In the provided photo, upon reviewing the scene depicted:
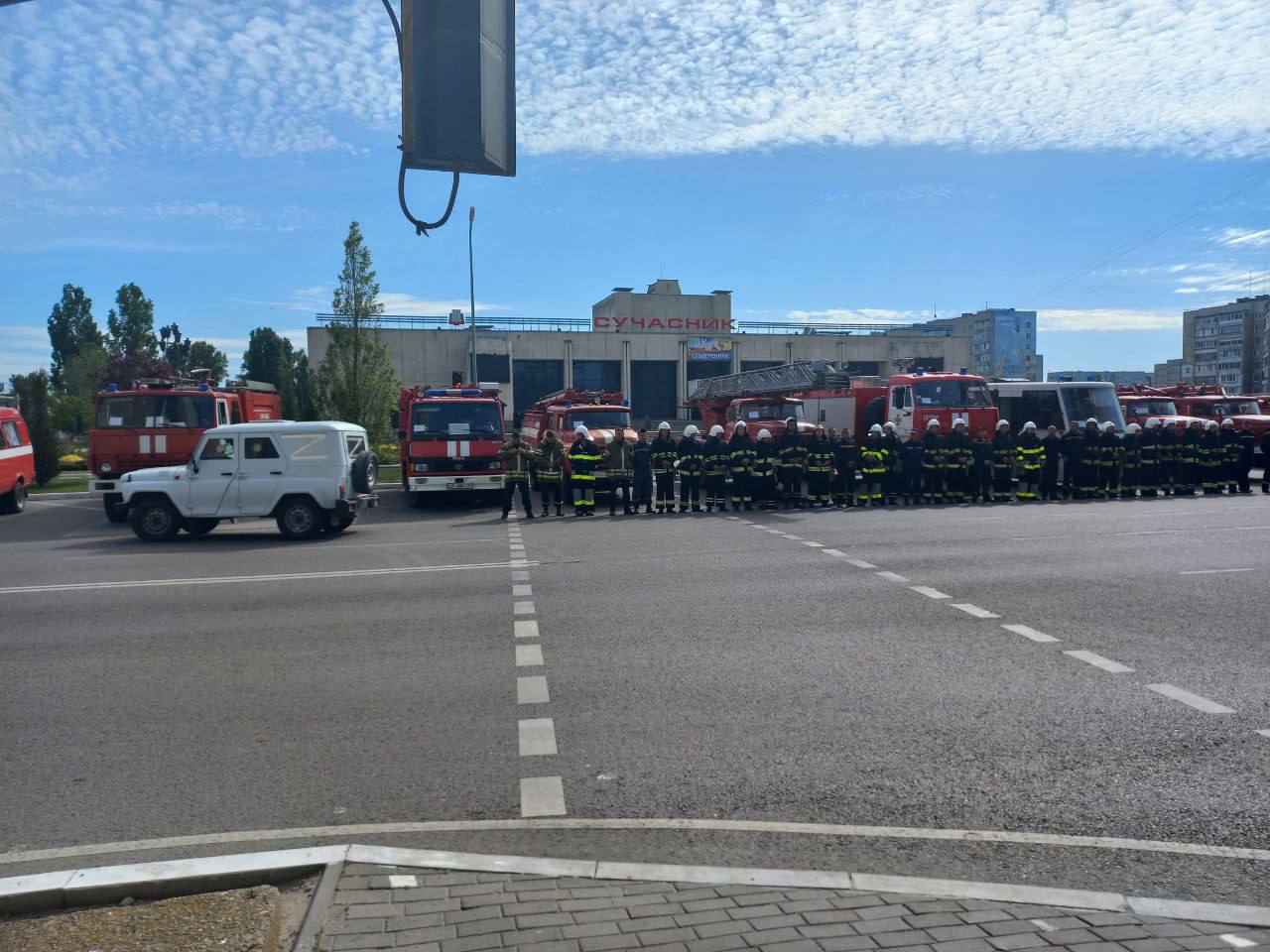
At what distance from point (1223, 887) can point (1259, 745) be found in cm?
197

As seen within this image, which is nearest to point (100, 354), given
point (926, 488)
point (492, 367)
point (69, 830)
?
point (492, 367)

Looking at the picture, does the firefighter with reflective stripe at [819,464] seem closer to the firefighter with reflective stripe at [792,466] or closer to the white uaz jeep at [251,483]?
the firefighter with reflective stripe at [792,466]

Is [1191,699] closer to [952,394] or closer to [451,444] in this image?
[451,444]

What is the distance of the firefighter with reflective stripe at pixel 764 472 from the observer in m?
19.8

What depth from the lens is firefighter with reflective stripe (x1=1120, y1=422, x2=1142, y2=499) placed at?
70.6ft

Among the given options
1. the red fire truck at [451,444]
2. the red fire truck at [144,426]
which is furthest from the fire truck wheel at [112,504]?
the red fire truck at [451,444]

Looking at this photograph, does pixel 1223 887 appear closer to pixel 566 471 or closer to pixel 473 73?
pixel 473 73

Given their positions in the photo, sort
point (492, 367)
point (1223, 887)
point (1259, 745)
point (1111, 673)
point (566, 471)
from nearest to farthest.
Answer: point (1223, 887) → point (1259, 745) → point (1111, 673) → point (566, 471) → point (492, 367)

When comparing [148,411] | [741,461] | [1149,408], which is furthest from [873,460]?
[148,411]

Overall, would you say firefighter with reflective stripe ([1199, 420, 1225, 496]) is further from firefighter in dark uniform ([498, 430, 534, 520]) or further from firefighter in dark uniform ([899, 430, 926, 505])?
firefighter in dark uniform ([498, 430, 534, 520])

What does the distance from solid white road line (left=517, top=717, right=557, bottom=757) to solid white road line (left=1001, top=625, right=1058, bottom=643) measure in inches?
172

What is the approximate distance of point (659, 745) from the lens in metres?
5.69

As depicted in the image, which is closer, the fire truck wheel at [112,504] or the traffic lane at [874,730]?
the traffic lane at [874,730]

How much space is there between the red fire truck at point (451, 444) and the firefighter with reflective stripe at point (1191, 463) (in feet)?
49.1
